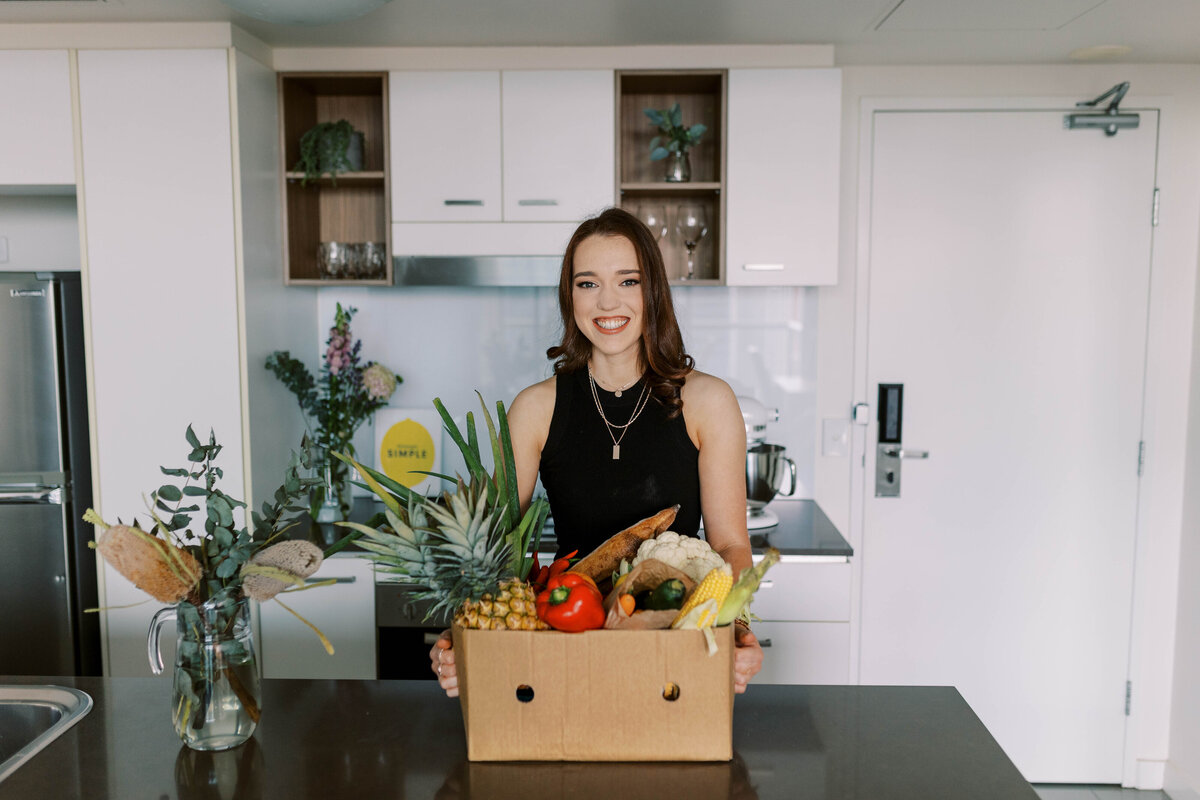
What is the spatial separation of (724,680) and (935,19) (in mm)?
2163

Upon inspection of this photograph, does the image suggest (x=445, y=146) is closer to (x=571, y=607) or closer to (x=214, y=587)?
(x=214, y=587)

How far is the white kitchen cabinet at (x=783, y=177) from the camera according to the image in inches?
108

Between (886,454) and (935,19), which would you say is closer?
(935,19)

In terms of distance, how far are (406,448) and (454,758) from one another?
6.52 feet

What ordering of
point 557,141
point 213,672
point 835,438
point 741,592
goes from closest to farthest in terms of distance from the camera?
point 741,592
point 213,672
point 557,141
point 835,438

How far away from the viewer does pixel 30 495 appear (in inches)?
103

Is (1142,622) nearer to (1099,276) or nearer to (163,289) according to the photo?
(1099,276)

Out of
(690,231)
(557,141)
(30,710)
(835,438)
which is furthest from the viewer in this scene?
(835,438)

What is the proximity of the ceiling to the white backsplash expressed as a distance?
84cm

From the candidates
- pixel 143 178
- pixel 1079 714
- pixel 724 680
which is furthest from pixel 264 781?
pixel 1079 714

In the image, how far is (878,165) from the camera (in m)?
3.03

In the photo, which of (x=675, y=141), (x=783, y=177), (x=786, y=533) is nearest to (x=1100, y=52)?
(x=783, y=177)

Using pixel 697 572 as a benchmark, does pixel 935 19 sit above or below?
above

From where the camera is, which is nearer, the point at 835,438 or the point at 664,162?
the point at 664,162
